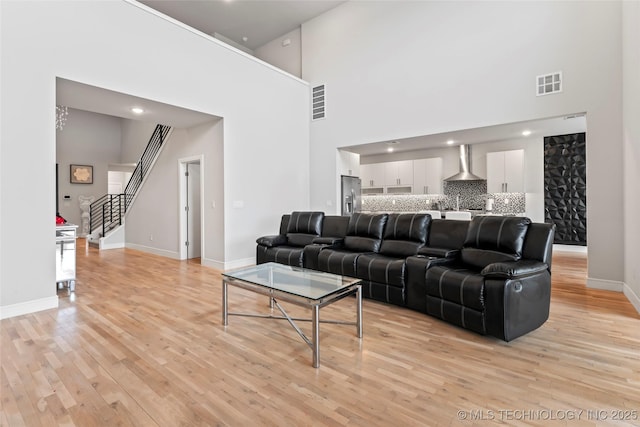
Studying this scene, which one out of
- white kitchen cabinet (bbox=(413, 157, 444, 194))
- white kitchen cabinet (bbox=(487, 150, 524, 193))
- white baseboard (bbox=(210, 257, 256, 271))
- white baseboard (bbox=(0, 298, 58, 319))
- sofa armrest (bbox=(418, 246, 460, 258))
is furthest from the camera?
white kitchen cabinet (bbox=(413, 157, 444, 194))

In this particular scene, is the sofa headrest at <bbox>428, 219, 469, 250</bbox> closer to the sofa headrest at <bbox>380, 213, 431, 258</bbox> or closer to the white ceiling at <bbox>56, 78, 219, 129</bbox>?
the sofa headrest at <bbox>380, 213, 431, 258</bbox>

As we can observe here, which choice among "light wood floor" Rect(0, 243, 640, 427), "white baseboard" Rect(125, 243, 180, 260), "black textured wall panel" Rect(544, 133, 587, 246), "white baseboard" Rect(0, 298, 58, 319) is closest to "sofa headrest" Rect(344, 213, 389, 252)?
"light wood floor" Rect(0, 243, 640, 427)

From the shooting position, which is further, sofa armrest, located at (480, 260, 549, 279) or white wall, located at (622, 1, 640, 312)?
white wall, located at (622, 1, 640, 312)

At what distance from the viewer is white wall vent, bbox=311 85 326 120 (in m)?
7.18

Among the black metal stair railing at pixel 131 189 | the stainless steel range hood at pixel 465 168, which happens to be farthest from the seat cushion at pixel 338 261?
the black metal stair railing at pixel 131 189

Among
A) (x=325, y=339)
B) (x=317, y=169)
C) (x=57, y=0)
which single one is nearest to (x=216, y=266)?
(x=317, y=169)

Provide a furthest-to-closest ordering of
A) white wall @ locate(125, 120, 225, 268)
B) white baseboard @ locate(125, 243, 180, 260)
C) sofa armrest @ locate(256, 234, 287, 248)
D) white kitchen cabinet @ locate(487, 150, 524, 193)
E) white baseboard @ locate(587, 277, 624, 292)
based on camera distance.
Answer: white kitchen cabinet @ locate(487, 150, 524, 193) < white baseboard @ locate(125, 243, 180, 260) < white wall @ locate(125, 120, 225, 268) < sofa armrest @ locate(256, 234, 287, 248) < white baseboard @ locate(587, 277, 624, 292)

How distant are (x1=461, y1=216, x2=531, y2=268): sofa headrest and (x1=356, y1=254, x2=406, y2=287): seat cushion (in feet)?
2.16

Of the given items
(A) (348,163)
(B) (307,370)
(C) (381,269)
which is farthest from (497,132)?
(B) (307,370)

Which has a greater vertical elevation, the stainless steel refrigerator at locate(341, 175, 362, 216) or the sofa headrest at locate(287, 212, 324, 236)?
the stainless steel refrigerator at locate(341, 175, 362, 216)

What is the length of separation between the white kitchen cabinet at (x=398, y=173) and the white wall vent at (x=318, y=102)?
2.54 metres

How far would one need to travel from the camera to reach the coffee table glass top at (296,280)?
2.56 m

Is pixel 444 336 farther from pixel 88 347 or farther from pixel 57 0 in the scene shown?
pixel 57 0

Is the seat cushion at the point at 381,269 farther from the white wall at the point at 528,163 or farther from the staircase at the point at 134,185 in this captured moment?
the staircase at the point at 134,185
